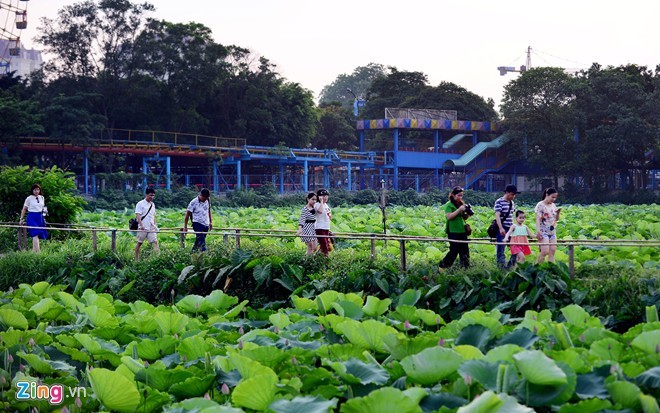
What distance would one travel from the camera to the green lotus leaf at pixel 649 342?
4051mm

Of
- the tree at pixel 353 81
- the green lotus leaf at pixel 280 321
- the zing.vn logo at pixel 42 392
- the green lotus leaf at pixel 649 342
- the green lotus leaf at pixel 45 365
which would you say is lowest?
the zing.vn logo at pixel 42 392

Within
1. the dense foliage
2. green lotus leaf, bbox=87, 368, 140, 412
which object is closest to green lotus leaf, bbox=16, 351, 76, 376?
the dense foliage

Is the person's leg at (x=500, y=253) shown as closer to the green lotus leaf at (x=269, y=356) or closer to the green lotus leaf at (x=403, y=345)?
the green lotus leaf at (x=403, y=345)

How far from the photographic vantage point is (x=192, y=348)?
4.92 m

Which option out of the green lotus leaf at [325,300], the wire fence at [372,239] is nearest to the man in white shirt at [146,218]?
the wire fence at [372,239]

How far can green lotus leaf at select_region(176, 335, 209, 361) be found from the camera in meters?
4.91

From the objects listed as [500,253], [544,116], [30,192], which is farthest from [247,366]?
[544,116]

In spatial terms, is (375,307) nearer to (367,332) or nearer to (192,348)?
(367,332)

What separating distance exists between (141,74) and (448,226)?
32736 mm

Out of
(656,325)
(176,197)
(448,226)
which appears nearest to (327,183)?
(176,197)

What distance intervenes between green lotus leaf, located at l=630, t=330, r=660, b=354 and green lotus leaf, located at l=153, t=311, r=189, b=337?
Answer: 2.92 m

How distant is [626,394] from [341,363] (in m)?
1.29

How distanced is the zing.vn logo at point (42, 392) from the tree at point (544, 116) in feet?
126

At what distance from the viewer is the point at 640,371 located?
3816mm
